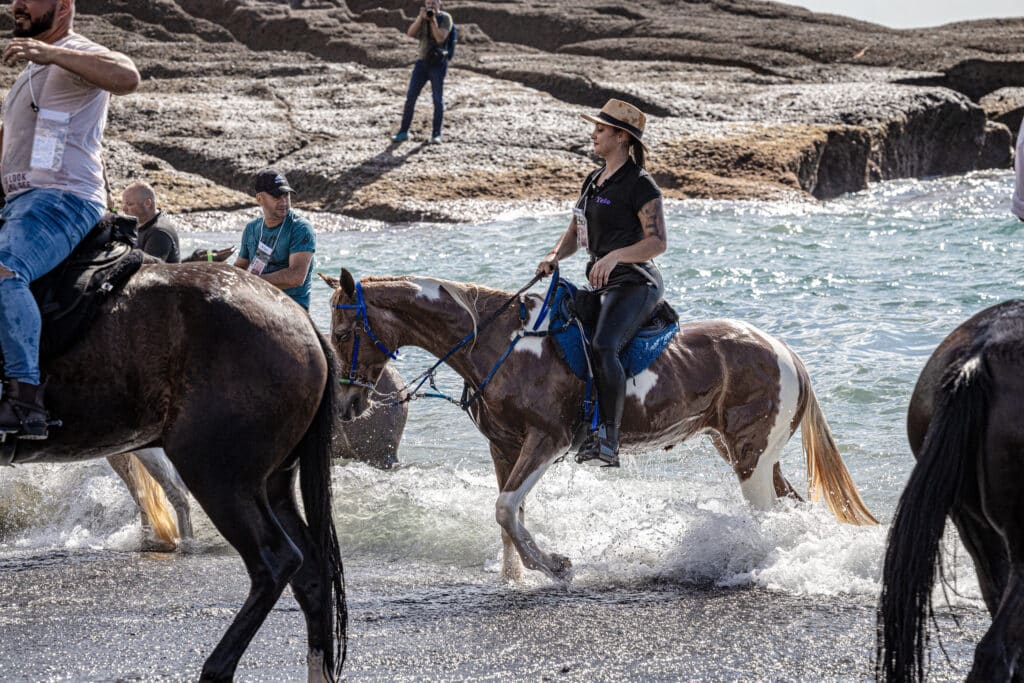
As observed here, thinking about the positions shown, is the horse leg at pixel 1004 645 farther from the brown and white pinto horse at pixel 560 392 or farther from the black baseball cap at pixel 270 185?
the black baseball cap at pixel 270 185

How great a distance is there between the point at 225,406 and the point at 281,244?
3.45m

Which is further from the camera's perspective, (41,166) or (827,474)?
(827,474)

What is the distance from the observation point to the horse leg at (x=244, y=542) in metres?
4.53

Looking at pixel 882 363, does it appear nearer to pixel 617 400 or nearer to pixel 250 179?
pixel 617 400

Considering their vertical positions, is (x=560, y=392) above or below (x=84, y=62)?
below

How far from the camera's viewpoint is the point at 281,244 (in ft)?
26.0

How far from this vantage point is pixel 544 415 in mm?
6812

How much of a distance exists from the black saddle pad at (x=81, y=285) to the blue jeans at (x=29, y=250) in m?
0.05

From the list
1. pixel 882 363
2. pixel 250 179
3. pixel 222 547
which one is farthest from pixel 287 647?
pixel 250 179

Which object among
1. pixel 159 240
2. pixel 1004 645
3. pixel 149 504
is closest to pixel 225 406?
pixel 1004 645

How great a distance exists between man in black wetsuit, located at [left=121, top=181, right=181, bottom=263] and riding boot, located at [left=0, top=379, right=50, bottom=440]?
3.69 m

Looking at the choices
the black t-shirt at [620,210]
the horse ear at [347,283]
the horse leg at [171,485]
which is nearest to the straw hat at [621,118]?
the black t-shirt at [620,210]

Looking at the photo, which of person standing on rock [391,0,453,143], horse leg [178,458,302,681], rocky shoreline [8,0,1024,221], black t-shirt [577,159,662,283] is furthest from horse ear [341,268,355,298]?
person standing on rock [391,0,453,143]

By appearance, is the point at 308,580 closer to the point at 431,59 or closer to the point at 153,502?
the point at 153,502
